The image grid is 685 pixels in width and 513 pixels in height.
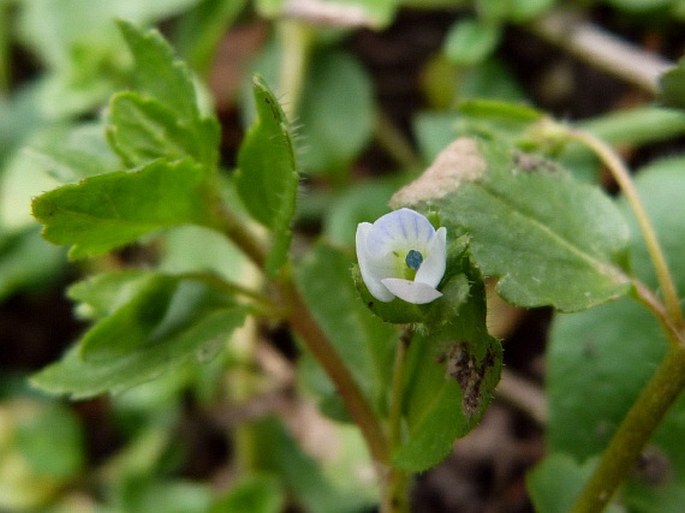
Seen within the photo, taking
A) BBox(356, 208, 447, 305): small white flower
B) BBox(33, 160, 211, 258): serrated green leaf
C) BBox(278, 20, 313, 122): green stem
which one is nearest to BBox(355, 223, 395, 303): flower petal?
BBox(356, 208, 447, 305): small white flower

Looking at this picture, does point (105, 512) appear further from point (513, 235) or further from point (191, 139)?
point (513, 235)

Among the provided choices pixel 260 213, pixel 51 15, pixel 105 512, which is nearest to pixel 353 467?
pixel 105 512

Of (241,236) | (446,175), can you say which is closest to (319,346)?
(241,236)

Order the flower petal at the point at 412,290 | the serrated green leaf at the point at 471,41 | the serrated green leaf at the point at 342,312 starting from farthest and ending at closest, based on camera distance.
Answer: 1. the serrated green leaf at the point at 471,41
2. the serrated green leaf at the point at 342,312
3. the flower petal at the point at 412,290

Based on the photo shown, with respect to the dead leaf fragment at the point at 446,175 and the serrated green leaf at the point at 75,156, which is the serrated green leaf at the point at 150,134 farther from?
the dead leaf fragment at the point at 446,175

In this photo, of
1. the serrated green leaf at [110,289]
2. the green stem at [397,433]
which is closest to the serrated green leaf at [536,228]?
the green stem at [397,433]

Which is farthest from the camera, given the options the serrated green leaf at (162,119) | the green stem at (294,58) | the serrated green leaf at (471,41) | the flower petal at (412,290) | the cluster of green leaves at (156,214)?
the green stem at (294,58)

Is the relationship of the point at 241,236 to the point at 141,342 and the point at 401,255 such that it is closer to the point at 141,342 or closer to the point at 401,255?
the point at 141,342

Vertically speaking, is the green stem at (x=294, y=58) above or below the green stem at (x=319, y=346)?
below
